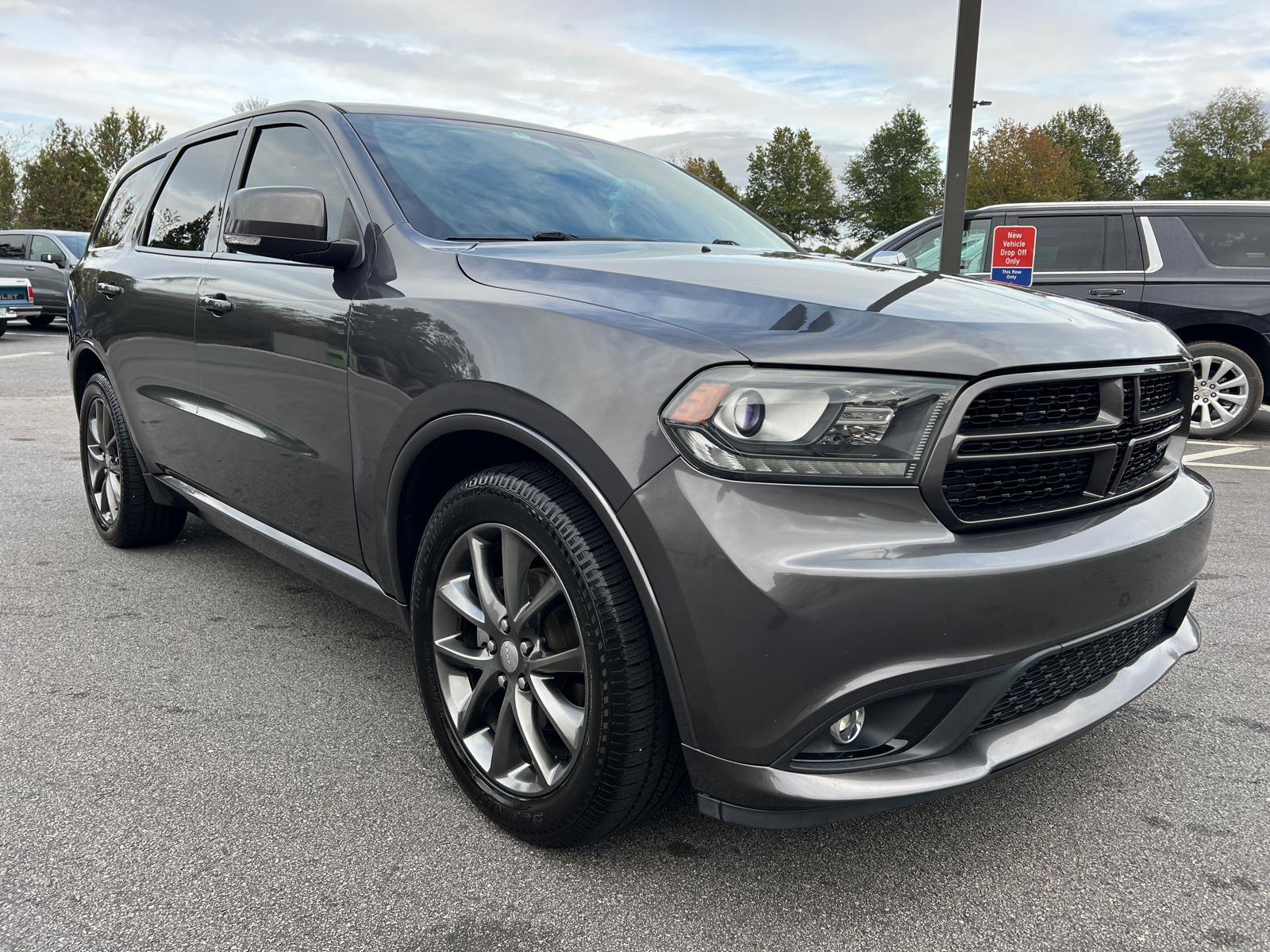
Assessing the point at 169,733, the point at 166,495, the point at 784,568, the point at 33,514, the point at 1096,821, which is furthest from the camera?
the point at 33,514

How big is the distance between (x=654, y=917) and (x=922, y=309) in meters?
1.29

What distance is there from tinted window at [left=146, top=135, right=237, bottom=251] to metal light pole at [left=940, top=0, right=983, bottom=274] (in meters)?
5.46

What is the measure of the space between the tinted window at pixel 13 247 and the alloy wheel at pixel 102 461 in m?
15.9

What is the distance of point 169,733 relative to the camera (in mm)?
2635

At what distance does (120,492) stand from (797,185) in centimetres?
7563

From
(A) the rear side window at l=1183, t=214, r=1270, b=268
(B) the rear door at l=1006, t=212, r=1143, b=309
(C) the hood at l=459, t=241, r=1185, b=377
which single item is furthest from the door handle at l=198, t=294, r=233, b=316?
(A) the rear side window at l=1183, t=214, r=1270, b=268

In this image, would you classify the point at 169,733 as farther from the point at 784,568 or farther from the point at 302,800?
the point at 784,568

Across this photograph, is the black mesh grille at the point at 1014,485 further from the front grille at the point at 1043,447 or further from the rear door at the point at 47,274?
the rear door at the point at 47,274

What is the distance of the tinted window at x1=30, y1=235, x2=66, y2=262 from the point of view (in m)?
17.3

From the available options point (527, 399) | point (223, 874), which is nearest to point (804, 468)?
point (527, 399)

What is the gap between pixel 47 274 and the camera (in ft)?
56.2

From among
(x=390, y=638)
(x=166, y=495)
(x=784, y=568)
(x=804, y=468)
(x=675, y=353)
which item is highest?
(x=675, y=353)

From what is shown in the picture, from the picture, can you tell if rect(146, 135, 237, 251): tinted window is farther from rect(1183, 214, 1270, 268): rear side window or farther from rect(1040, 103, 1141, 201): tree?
rect(1040, 103, 1141, 201): tree

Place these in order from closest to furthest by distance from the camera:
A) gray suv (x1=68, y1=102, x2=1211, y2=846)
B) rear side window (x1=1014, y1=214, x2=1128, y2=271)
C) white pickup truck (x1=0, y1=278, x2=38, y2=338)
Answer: gray suv (x1=68, y1=102, x2=1211, y2=846) → rear side window (x1=1014, y1=214, x2=1128, y2=271) → white pickup truck (x1=0, y1=278, x2=38, y2=338)
